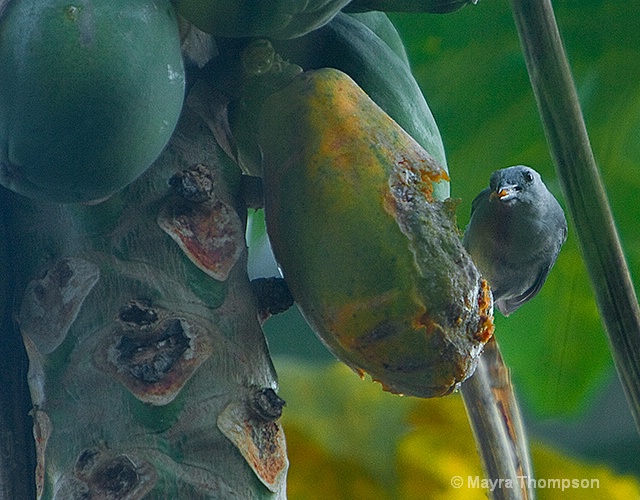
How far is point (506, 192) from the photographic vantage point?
46.0 inches

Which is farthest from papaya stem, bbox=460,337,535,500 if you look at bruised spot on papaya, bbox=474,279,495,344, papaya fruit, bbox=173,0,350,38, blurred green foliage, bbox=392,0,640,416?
blurred green foliage, bbox=392,0,640,416

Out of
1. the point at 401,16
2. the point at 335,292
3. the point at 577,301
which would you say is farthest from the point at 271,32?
the point at 577,301


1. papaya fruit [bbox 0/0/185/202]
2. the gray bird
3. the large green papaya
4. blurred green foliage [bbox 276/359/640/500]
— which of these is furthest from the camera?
blurred green foliage [bbox 276/359/640/500]

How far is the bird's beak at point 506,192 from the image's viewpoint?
1162 mm

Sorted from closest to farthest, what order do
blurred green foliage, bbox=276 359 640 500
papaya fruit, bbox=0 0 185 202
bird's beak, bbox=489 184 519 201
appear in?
1. papaya fruit, bbox=0 0 185 202
2. bird's beak, bbox=489 184 519 201
3. blurred green foliage, bbox=276 359 640 500

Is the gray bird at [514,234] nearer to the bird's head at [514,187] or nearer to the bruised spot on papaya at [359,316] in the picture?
the bird's head at [514,187]

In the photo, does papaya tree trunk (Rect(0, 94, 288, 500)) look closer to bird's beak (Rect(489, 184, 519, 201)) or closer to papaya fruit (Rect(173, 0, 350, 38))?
papaya fruit (Rect(173, 0, 350, 38))

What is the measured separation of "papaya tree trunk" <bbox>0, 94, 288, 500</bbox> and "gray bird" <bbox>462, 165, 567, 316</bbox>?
0.37 m

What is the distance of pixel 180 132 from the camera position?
26.3 inches

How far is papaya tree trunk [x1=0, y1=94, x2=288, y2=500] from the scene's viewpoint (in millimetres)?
585

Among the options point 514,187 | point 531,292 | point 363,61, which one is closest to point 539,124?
point 514,187

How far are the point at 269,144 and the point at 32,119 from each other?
6.5 inches

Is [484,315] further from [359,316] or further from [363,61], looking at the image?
[363,61]

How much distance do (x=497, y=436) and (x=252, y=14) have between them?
37cm
